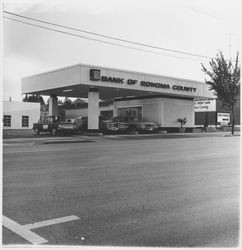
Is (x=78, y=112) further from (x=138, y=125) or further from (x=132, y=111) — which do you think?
(x=138, y=125)

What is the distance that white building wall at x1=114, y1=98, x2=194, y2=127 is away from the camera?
33219 mm

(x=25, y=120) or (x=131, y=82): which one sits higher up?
(x=131, y=82)

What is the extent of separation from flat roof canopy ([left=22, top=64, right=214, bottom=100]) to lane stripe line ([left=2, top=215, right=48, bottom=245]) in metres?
Answer: 20.4

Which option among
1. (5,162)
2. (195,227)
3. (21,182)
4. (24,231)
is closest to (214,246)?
(195,227)

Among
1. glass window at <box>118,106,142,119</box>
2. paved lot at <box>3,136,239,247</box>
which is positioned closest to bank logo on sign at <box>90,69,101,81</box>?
glass window at <box>118,106,142,119</box>

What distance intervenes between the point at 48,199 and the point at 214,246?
2.98m

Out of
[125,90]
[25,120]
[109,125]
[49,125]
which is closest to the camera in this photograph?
[49,125]

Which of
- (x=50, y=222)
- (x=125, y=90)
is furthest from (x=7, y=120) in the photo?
(x=50, y=222)

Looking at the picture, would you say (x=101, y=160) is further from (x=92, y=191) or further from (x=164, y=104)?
(x=164, y=104)

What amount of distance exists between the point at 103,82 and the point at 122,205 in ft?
68.6

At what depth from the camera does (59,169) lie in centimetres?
898

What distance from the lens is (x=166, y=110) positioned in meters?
33.6

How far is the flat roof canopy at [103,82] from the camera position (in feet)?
82.2

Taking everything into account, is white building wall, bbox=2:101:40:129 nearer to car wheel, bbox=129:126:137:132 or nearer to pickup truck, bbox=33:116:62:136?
pickup truck, bbox=33:116:62:136
